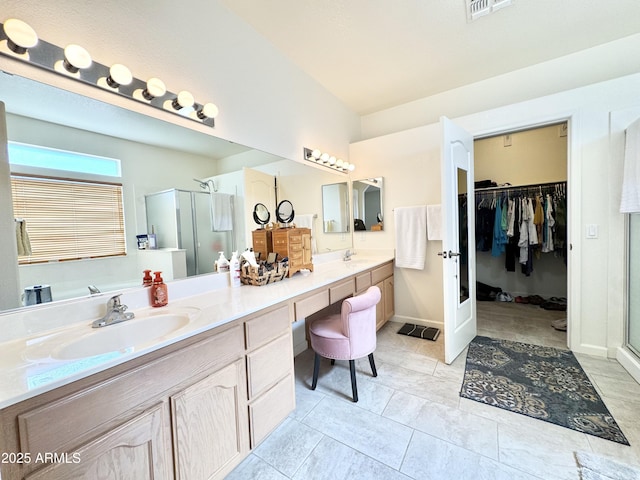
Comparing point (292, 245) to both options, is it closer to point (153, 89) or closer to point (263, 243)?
point (263, 243)

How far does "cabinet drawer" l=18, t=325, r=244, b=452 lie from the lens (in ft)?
2.26

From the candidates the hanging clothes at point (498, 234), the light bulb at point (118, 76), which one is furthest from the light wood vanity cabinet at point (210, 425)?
the hanging clothes at point (498, 234)

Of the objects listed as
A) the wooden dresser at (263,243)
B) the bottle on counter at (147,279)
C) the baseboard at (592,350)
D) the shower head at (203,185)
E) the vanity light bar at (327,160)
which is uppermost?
the vanity light bar at (327,160)

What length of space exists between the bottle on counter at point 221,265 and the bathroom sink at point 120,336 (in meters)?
0.55

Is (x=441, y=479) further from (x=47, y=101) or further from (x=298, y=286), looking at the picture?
(x=47, y=101)

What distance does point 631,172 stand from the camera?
1.93 metres

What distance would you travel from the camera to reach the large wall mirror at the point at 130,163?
1.08 metres

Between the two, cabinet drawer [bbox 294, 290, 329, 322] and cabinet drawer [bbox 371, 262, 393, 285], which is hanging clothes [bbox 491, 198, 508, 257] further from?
cabinet drawer [bbox 294, 290, 329, 322]

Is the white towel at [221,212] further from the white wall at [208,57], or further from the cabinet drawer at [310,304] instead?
the cabinet drawer at [310,304]

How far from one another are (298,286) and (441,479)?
122 centimetres

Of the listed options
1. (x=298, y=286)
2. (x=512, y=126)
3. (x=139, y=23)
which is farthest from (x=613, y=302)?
(x=139, y=23)

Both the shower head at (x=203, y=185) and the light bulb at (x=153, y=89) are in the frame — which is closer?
the light bulb at (x=153, y=89)

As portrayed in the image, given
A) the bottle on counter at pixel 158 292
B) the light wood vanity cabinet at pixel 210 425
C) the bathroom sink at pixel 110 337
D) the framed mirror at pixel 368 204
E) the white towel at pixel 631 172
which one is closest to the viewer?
the bathroom sink at pixel 110 337

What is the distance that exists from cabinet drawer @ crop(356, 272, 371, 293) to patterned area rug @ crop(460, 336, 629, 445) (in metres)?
1.05
